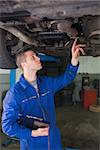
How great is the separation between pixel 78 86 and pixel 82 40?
6.40m

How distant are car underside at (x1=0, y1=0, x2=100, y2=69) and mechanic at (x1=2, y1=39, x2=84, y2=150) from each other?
28 centimetres

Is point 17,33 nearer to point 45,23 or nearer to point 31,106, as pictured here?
point 45,23

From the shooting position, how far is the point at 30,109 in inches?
86.0

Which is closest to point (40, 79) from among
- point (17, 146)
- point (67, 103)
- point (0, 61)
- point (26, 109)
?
point (26, 109)

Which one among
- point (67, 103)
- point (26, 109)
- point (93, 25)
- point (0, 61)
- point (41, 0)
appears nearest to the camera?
point (41, 0)

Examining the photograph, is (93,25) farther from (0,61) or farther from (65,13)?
(0,61)

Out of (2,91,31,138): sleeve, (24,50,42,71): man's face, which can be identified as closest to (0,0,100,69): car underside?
(24,50,42,71): man's face

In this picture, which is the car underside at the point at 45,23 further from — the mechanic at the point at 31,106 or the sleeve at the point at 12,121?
the sleeve at the point at 12,121

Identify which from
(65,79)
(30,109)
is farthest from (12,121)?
(65,79)

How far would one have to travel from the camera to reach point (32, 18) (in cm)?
201

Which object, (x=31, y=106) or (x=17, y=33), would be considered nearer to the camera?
(x=31, y=106)

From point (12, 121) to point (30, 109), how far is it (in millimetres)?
189

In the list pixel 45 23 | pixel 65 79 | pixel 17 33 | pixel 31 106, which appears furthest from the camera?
pixel 17 33

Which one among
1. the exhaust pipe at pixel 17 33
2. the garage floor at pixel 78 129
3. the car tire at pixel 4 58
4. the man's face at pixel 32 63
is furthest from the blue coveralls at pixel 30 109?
the garage floor at pixel 78 129
